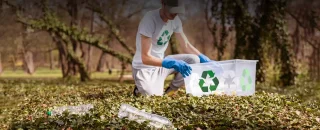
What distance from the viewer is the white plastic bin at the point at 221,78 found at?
6.62 metres

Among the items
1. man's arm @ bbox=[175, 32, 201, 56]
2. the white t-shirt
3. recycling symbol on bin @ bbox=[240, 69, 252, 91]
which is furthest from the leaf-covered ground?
man's arm @ bbox=[175, 32, 201, 56]

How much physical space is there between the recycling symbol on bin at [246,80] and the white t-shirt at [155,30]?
1344 millimetres

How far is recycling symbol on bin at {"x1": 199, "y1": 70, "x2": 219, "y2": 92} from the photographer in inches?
263

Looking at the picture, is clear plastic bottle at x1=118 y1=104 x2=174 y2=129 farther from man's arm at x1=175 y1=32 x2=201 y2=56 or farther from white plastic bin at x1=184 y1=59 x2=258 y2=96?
man's arm at x1=175 y1=32 x2=201 y2=56

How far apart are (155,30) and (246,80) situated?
5.21 feet

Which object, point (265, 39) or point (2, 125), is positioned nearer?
point (2, 125)

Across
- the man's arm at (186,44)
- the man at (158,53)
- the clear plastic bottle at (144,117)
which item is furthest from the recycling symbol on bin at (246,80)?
the clear plastic bottle at (144,117)

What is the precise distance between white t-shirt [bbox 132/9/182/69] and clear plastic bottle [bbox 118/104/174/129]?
2.00m

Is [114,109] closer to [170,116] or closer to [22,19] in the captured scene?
[170,116]

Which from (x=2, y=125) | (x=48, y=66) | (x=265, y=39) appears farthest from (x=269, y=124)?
(x=48, y=66)

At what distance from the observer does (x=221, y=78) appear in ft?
22.2

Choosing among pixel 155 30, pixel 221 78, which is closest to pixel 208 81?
pixel 221 78

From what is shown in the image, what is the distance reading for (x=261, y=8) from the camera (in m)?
13.3

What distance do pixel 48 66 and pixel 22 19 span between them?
78.8ft
